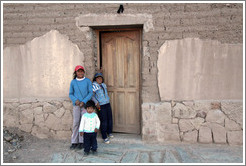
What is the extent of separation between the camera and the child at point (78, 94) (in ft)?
11.5

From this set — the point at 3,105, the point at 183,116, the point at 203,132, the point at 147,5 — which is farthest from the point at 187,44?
the point at 3,105

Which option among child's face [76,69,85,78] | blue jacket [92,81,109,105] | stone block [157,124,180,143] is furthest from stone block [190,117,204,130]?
child's face [76,69,85,78]

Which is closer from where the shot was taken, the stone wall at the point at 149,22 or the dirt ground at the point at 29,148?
the dirt ground at the point at 29,148

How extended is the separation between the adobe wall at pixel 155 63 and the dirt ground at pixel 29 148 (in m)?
0.19

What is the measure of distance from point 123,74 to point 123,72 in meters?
0.04

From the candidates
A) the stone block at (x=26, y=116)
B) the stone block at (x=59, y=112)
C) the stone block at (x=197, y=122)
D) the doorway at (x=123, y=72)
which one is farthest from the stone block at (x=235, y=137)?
the stone block at (x=26, y=116)

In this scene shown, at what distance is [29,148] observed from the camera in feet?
12.0

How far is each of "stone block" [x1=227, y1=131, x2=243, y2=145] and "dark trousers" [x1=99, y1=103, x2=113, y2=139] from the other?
2314 millimetres

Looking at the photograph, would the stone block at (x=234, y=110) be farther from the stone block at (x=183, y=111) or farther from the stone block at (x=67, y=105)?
the stone block at (x=67, y=105)

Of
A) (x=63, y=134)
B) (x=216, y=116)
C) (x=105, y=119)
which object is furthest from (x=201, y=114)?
(x=63, y=134)

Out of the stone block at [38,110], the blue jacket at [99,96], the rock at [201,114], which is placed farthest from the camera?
the stone block at [38,110]

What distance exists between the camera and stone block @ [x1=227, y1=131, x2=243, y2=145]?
11.7 ft

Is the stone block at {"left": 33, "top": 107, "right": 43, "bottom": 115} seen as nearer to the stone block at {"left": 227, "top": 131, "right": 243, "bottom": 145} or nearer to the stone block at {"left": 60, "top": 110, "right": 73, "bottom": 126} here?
the stone block at {"left": 60, "top": 110, "right": 73, "bottom": 126}

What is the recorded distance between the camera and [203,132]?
3635 mm
